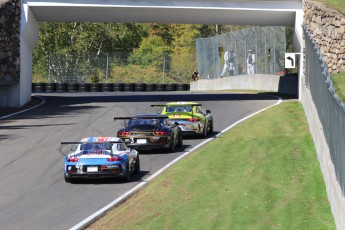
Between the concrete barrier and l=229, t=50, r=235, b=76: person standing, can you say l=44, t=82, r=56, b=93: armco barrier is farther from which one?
l=229, t=50, r=235, b=76: person standing

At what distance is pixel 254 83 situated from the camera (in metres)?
62.9

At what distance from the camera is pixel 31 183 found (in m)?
24.2

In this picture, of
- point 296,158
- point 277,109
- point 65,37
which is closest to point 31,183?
point 296,158

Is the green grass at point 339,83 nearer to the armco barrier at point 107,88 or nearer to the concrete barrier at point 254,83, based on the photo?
the concrete barrier at point 254,83

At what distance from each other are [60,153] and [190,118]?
20.5ft

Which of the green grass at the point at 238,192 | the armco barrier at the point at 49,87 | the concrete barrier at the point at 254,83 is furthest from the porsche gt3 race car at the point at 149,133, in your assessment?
the armco barrier at the point at 49,87

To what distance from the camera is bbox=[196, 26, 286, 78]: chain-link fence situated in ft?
193

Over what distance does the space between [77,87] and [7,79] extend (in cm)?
2164

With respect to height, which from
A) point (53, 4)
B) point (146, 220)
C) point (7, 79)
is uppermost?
point (53, 4)

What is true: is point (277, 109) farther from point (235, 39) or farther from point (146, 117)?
point (235, 39)

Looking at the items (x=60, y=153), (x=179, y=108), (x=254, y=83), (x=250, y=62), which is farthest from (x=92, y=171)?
(x=250, y=62)

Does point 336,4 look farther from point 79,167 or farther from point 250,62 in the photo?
point 79,167

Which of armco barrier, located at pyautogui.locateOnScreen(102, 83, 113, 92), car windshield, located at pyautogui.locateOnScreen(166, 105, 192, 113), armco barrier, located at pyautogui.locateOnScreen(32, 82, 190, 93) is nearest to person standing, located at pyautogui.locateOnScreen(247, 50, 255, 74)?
armco barrier, located at pyautogui.locateOnScreen(32, 82, 190, 93)

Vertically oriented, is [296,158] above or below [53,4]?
below
